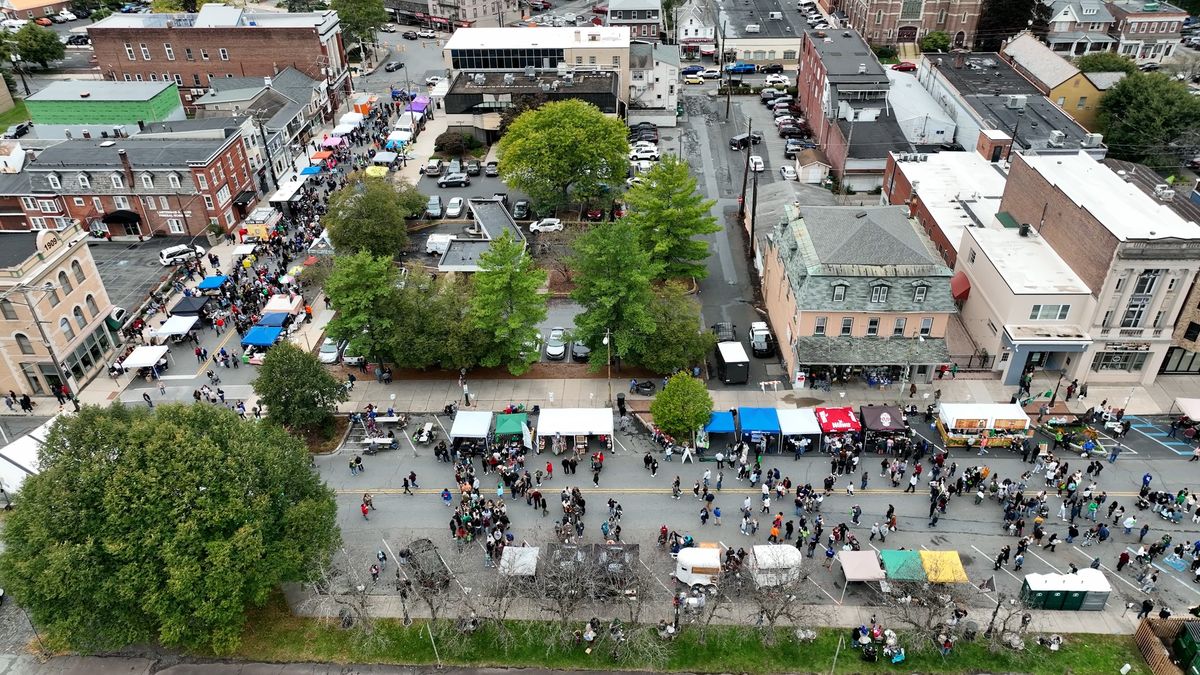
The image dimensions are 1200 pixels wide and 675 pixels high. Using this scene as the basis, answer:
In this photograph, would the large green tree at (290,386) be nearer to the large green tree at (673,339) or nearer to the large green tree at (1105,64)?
the large green tree at (673,339)

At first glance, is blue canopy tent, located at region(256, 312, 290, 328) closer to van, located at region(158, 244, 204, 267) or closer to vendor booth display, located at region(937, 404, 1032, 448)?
van, located at region(158, 244, 204, 267)

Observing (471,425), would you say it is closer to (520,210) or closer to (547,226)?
(547,226)

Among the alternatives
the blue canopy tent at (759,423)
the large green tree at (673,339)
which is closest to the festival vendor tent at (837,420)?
the blue canopy tent at (759,423)

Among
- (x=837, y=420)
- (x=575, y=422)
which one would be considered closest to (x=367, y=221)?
(x=575, y=422)

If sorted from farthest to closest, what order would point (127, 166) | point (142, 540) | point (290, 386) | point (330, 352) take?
point (127, 166), point (330, 352), point (290, 386), point (142, 540)

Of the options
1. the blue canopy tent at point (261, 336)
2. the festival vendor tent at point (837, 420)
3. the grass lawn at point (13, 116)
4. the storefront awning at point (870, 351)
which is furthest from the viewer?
the grass lawn at point (13, 116)

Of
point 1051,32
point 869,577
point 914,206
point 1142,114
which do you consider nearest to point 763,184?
point 914,206
